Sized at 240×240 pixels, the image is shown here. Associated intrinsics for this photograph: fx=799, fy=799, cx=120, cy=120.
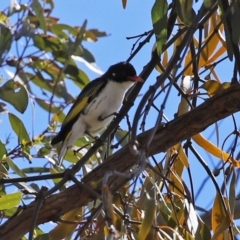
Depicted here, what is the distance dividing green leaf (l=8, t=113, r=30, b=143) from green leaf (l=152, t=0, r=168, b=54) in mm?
817

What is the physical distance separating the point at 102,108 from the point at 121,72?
19cm

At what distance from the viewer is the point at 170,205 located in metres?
2.10

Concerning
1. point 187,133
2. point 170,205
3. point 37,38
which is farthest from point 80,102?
point 187,133

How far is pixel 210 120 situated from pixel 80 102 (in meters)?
1.11

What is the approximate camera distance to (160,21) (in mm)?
1867

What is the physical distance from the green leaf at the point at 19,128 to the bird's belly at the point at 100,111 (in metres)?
0.31

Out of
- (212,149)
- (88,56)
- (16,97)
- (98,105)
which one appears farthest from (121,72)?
(212,149)

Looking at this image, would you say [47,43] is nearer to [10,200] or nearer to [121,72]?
[121,72]

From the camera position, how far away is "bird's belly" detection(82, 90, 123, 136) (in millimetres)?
2814

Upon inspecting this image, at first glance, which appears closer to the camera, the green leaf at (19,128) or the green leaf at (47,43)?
the green leaf at (19,128)

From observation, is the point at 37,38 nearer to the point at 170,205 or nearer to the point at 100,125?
the point at 100,125

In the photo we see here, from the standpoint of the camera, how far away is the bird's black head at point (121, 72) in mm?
2859

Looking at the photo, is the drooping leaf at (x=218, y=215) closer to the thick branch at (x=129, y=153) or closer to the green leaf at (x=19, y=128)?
the thick branch at (x=129, y=153)

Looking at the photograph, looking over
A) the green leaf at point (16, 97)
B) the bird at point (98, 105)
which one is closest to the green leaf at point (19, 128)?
the green leaf at point (16, 97)
